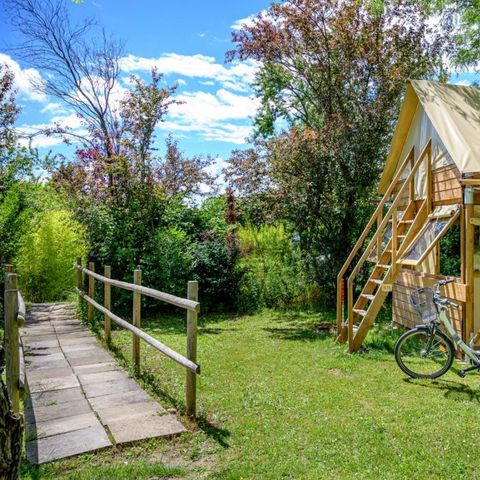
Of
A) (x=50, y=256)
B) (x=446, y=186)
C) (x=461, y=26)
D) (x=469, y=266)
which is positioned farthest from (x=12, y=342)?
(x=461, y=26)

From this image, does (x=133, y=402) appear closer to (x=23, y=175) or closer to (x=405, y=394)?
(x=405, y=394)

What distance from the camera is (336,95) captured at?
10.5 metres

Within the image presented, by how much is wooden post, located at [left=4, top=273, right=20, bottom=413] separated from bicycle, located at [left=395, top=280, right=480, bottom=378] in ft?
14.7

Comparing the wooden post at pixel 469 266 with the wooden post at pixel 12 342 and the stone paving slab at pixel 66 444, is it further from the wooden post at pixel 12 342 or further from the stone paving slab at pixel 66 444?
the wooden post at pixel 12 342

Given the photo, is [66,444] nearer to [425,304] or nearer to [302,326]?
[425,304]

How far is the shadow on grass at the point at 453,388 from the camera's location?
16.3ft

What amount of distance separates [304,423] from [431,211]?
4.92 metres

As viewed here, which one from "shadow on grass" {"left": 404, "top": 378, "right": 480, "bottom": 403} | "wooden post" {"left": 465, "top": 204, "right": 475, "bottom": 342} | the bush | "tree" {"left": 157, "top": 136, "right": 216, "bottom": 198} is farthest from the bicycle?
"tree" {"left": 157, "top": 136, "right": 216, "bottom": 198}

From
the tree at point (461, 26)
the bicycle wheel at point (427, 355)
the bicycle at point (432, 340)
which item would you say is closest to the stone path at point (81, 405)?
the bicycle wheel at point (427, 355)

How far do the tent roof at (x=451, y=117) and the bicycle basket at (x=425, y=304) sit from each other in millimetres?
1927

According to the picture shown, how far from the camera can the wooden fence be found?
331 centimetres

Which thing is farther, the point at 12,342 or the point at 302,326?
the point at 302,326

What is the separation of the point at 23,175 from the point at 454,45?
12.1 metres

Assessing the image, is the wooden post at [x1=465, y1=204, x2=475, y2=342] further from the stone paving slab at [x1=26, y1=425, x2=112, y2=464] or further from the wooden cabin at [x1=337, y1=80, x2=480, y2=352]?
the stone paving slab at [x1=26, y1=425, x2=112, y2=464]
